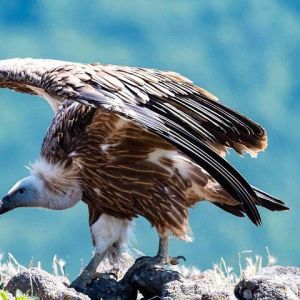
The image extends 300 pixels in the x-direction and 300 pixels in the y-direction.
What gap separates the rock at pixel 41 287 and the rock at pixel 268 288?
34.8 inches

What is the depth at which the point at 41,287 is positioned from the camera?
5.60 m

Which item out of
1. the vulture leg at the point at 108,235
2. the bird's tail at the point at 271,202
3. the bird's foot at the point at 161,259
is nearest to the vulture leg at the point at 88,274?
the vulture leg at the point at 108,235

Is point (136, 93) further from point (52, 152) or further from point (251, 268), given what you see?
point (251, 268)

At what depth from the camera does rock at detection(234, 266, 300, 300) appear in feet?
18.3

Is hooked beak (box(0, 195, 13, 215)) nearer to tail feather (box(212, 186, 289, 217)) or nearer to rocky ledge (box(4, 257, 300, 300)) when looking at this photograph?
rocky ledge (box(4, 257, 300, 300))

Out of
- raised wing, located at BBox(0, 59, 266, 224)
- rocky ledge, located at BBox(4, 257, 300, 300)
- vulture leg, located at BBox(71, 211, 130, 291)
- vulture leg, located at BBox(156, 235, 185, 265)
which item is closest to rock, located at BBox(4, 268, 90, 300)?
rocky ledge, located at BBox(4, 257, 300, 300)

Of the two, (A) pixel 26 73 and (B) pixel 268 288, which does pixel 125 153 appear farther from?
(B) pixel 268 288

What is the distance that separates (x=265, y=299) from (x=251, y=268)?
1694 millimetres

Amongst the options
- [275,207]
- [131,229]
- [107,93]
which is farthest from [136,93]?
[275,207]

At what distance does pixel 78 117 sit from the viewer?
22.6 feet

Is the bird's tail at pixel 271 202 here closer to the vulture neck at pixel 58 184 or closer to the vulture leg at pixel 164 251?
the vulture leg at pixel 164 251

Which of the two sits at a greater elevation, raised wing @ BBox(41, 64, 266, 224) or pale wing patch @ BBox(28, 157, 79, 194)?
raised wing @ BBox(41, 64, 266, 224)

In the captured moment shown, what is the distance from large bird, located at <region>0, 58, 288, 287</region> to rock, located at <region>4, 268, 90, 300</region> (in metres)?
1.00

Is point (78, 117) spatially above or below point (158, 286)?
above
